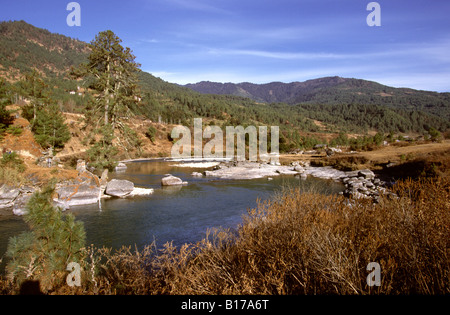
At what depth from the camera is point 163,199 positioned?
18453 millimetres

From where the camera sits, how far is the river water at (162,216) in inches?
440

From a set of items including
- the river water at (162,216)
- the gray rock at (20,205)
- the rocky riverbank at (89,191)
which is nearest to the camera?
the river water at (162,216)

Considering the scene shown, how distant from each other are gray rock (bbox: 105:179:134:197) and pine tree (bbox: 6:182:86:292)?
1334 centimetres

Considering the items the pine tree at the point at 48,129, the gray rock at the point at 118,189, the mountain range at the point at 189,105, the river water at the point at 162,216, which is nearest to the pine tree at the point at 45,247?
the river water at the point at 162,216

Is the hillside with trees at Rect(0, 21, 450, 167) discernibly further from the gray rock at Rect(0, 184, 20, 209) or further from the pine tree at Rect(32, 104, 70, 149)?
the gray rock at Rect(0, 184, 20, 209)

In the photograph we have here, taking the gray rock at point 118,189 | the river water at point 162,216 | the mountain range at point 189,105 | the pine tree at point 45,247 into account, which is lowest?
the river water at point 162,216

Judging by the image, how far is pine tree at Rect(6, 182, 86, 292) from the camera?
16.2 feet

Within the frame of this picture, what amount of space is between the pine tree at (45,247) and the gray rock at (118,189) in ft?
43.8

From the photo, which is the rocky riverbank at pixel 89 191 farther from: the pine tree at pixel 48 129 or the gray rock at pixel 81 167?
the pine tree at pixel 48 129

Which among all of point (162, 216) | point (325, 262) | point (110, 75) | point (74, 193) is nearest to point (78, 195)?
point (74, 193)

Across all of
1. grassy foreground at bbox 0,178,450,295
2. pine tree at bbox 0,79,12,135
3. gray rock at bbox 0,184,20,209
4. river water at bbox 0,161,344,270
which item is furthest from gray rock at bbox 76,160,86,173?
grassy foreground at bbox 0,178,450,295
